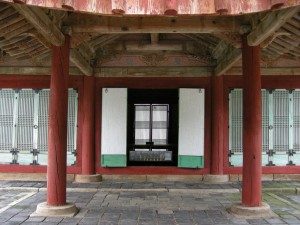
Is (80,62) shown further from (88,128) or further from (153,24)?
(153,24)

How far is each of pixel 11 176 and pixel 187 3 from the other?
27.9ft

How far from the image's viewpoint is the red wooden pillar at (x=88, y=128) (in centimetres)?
1073

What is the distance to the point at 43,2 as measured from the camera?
4.37m

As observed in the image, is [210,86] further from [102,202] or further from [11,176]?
[11,176]

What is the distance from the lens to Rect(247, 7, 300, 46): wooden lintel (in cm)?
541

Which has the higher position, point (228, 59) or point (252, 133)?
point (228, 59)

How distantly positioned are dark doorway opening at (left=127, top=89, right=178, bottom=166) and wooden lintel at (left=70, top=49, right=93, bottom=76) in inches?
56.5

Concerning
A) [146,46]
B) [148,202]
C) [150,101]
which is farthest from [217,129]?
[148,202]

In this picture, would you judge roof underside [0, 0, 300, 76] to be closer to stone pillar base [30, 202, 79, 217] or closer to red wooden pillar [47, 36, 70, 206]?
red wooden pillar [47, 36, 70, 206]

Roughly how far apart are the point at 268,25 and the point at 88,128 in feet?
20.9

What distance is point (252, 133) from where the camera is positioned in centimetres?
705

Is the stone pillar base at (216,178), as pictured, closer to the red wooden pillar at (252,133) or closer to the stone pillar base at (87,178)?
the stone pillar base at (87,178)

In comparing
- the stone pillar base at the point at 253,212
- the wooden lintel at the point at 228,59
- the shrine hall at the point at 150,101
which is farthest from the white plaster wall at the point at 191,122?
the stone pillar base at the point at 253,212

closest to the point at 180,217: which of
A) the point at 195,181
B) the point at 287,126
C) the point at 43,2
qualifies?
the point at 195,181
